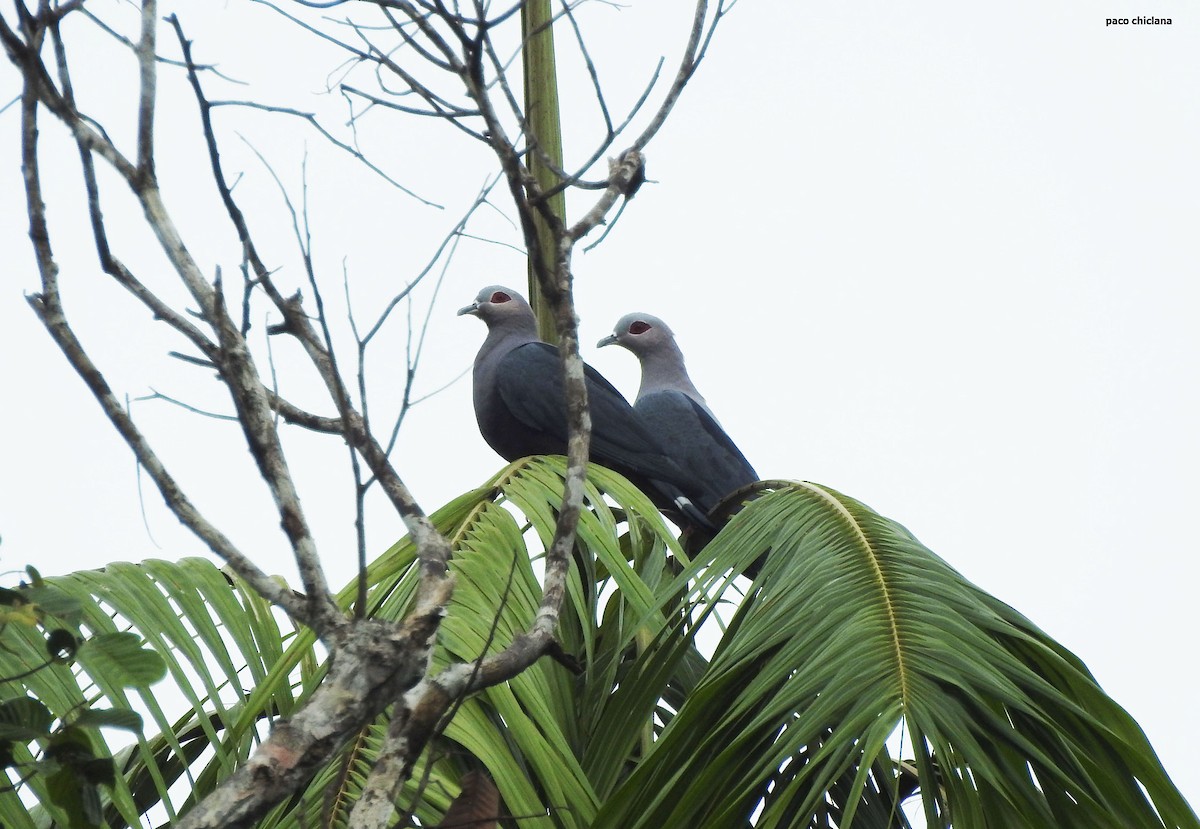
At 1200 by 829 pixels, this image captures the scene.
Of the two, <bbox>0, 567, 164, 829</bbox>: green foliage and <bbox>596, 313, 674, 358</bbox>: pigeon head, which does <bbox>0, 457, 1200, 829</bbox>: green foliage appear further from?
<bbox>596, 313, 674, 358</bbox>: pigeon head

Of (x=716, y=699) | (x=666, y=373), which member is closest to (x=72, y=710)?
(x=716, y=699)

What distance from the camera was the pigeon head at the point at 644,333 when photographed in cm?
551

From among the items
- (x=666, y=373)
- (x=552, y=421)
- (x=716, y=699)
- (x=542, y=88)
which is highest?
(x=542, y=88)

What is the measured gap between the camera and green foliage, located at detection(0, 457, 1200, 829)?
2.02m

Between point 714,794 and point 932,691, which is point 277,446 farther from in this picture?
point 932,691

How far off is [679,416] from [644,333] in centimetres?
57

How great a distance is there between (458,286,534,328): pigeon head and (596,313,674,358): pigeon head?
0.49 metres

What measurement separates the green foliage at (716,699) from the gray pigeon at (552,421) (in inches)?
52.8

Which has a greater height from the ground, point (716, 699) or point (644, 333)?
point (644, 333)

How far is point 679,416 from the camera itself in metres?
5.09

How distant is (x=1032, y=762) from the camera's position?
6.83 feet

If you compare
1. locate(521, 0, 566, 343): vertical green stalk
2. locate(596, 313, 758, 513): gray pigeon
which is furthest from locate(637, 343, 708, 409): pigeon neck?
locate(521, 0, 566, 343): vertical green stalk

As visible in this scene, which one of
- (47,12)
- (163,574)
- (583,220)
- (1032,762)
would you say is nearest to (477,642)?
(163,574)

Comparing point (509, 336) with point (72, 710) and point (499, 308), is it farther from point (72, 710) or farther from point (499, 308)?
point (72, 710)
